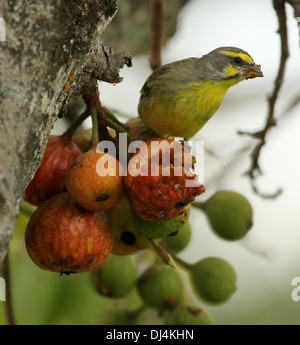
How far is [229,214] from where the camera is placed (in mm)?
2238

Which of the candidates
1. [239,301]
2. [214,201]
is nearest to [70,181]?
[214,201]

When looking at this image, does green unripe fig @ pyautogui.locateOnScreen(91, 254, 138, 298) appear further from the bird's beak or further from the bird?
the bird's beak

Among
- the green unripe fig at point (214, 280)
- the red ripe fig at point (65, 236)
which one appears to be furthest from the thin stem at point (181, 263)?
the red ripe fig at point (65, 236)

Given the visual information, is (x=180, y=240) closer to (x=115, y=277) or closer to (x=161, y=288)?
(x=161, y=288)

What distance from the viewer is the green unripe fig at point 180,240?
2.19 m

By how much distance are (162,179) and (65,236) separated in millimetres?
332

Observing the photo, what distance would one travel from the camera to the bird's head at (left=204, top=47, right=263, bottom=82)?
2611 mm

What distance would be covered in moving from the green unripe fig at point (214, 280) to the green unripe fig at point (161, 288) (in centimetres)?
10

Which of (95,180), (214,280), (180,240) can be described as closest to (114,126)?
(95,180)

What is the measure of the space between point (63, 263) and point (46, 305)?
4.37 feet

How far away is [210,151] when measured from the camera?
8.95ft

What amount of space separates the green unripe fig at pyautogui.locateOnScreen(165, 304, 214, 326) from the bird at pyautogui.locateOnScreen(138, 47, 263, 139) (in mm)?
741
